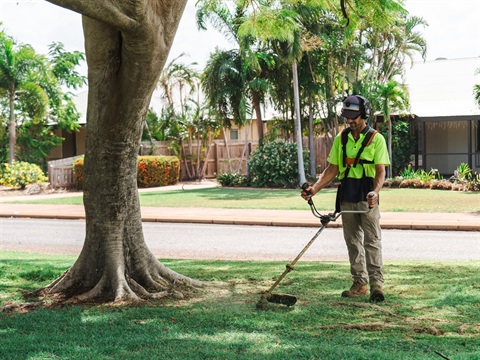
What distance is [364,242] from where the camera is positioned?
22.7 ft

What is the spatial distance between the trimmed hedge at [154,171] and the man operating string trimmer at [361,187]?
22.6 m

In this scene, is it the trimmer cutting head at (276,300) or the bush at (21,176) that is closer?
the trimmer cutting head at (276,300)

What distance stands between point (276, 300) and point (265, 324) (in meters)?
0.64

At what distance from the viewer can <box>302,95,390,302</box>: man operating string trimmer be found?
6.75m

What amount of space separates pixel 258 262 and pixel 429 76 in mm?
27777

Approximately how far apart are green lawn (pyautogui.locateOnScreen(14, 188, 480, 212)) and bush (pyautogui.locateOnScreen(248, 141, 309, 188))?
1.35 metres

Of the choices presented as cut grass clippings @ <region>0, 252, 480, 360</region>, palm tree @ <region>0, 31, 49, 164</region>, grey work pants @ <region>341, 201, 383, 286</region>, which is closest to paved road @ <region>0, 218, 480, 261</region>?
cut grass clippings @ <region>0, 252, 480, 360</region>

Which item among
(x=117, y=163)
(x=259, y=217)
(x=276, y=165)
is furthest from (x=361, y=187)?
(x=276, y=165)

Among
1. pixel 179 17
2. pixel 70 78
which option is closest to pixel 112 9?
pixel 179 17

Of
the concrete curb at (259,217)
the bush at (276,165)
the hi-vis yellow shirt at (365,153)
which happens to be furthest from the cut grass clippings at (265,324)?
the bush at (276,165)

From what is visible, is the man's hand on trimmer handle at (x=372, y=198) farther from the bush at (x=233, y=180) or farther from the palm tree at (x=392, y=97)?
the bush at (x=233, y=180)

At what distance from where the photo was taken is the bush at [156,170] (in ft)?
97.7

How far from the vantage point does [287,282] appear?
779 cm

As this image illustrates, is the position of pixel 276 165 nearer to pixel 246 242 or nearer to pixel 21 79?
pixel 21 79
